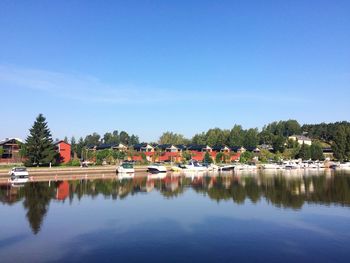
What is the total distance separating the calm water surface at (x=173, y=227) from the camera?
17.7 meters

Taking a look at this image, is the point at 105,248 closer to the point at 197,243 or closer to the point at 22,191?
the point at 197,243

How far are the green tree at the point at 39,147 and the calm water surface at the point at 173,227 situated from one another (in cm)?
2937

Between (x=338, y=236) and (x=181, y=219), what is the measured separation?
10572 mm

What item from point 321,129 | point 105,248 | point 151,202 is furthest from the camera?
point 321,129

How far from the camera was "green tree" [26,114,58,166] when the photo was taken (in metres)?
68.1

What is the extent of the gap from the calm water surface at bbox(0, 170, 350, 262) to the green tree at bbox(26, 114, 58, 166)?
2937cm

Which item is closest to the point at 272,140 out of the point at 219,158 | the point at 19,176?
the point at 219,158

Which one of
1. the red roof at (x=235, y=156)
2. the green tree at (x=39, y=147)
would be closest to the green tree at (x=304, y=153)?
the red roof at (x=235, y=156)

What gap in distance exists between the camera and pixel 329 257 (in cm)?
1741

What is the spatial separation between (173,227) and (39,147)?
170ft

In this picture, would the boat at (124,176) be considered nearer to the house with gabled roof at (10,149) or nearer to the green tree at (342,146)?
the house with gabled roof at (10,149)

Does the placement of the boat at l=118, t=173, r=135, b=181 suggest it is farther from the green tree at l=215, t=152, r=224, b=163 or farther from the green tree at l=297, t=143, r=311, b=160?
the green tree at l=297, t=143, r=311, b=160

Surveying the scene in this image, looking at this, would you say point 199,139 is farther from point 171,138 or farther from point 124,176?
point 124,176

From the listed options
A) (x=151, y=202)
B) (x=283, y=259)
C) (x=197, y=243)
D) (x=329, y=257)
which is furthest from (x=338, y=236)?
(x=151, y=202)
